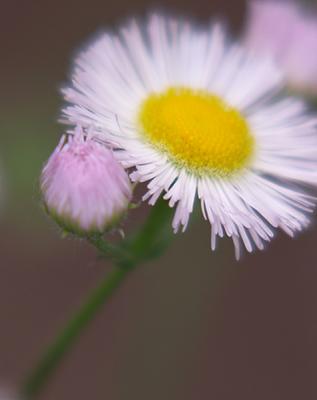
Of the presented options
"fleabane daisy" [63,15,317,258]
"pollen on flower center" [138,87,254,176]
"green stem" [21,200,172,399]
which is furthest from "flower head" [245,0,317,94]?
"green stem" [21,200,172,399]

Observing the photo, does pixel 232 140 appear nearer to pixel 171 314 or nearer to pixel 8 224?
pixel 171 314

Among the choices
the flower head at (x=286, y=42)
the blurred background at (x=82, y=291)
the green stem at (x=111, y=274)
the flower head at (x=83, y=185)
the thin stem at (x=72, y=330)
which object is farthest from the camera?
the blurred background at (x=82, y=291)

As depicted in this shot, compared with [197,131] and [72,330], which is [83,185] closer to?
[197,131]

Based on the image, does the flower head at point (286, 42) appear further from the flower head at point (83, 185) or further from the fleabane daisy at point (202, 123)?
the flower head at point (83, 185)

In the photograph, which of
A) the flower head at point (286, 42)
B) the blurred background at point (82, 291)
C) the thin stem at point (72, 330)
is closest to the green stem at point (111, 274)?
the thin stem at point (72, 330)

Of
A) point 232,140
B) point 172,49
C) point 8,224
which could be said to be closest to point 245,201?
point 232,140

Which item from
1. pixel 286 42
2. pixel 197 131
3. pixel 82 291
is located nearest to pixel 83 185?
pixel 197 131

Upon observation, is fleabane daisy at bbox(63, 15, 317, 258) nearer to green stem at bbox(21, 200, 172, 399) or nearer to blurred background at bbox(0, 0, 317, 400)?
green stem at bbox(21, 200, 172, 399)
